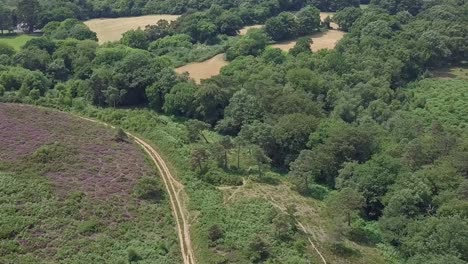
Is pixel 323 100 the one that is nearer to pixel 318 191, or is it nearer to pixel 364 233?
pixel 318 191

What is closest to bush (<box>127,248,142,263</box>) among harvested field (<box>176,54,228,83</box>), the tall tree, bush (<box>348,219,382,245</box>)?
bush (<box>348,219,382,245</box>)

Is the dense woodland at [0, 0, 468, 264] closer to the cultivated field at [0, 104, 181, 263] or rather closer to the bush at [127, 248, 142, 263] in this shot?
the cultivated field at [0, 104, 181, 263]

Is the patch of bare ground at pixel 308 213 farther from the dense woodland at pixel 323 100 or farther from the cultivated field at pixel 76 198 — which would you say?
the cultivated field at pixel 76 198

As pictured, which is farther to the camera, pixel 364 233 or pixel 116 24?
pixel 116 24

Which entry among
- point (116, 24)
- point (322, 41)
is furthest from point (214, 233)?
point (116, 24)

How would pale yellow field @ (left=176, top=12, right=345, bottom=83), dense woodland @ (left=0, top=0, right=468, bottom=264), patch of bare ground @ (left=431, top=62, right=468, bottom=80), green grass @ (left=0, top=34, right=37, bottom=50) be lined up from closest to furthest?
dense woodland @ (left=0, top=0, right=468, bottom=264)
patch of bare ground @ (left=431, top=62, right=468, bottom=80)
pale yellow field @ (left=176, top=12, right=345, bottom=83)
green grass @ (left=0, top=34, right=37, bottom=50)

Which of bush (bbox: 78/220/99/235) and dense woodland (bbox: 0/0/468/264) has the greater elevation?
dense woodland (bbox: 0/0/468/264)

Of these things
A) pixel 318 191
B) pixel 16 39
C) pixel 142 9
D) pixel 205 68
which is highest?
pixel 142 9
